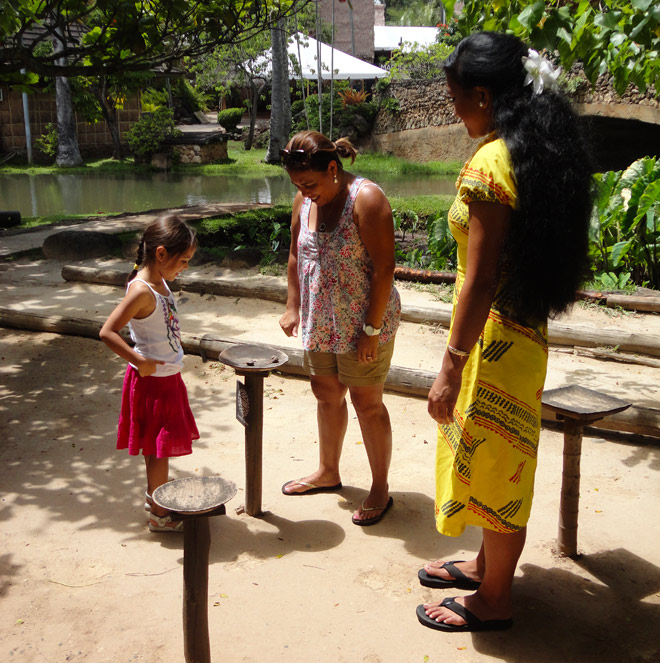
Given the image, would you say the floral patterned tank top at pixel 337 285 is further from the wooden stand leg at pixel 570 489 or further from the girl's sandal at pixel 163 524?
the girl's sandal at pixel 163 524

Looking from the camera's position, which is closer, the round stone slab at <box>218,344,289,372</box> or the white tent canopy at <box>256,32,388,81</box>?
the round stone slab at <box>218,344,289,372</box>

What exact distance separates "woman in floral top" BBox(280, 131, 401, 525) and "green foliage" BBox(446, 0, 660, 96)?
979 millimetres

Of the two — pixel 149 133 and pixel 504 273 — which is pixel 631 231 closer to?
pixel 504 273

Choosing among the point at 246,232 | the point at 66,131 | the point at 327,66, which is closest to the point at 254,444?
the point at 246,232

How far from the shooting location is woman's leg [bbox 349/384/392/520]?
3.37 meters

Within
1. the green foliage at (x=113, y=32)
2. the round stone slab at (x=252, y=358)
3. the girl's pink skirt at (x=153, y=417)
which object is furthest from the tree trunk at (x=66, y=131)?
the girl's pink skirt at (x=153, y=417)

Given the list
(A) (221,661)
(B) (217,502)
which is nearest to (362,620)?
(A) (221,661)

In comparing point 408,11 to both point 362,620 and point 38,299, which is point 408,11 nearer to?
point 38,299

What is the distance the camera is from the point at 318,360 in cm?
344

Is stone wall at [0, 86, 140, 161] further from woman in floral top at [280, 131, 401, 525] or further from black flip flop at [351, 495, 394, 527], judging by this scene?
black flip flop at [351, 495, 394, 527]

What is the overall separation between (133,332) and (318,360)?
848mm

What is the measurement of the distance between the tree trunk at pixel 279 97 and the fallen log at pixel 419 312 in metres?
15.3

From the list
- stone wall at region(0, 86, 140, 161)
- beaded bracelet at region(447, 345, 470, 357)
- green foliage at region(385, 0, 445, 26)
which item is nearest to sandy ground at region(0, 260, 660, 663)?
beaded bracelet at region(447, 345, 470, 357)

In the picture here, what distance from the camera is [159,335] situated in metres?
3.29
